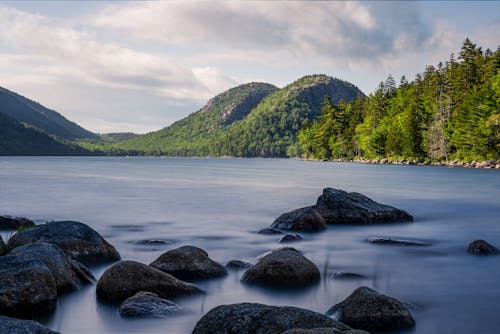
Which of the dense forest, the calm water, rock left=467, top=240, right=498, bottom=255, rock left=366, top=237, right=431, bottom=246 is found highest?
the dense forest

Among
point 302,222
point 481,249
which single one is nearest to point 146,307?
point 302,222

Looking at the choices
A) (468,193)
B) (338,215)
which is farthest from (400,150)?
(338,215)

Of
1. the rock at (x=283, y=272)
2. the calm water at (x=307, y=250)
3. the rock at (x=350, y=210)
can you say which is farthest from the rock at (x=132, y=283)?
the rock at (x=350, y=210)

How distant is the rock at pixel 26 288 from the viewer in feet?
29.6

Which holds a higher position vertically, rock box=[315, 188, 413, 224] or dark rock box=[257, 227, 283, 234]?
rock box=[315, 188, 413, 224]

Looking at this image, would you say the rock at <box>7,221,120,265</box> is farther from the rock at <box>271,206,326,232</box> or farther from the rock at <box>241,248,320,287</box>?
the rock at <box>271,206,326,232</box>

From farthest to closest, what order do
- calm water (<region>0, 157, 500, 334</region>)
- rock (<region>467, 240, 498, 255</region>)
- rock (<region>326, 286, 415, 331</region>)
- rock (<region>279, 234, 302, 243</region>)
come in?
rock (<region>279, 234, 302, 243</region>), rock (<region>467, 240, 498, 255</region>), calm water (<region>0, 157, 500, 334</region>), rock (<region>326, 286, 415, 331</region>)

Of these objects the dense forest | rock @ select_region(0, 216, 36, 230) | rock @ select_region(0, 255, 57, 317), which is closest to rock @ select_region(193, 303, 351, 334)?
rock @ select_region(0, 255, 57, 317)

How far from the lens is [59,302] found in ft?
33.7

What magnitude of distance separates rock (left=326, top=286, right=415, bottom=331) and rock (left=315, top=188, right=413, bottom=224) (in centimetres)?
1299

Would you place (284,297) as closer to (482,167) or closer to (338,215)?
(338,215)

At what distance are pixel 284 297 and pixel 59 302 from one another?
4862 mm

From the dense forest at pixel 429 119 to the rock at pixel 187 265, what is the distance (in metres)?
81.5

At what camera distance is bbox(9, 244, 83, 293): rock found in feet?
34.1
